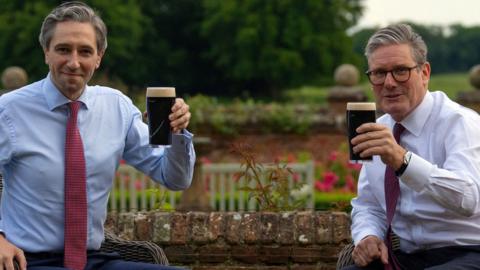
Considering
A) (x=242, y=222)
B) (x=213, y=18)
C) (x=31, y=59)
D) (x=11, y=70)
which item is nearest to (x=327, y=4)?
(x=213, y=18)

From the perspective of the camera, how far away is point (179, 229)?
4.75 metres

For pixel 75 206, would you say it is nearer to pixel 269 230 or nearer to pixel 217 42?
pixel 269 230

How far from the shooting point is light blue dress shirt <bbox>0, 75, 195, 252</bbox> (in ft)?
11.1

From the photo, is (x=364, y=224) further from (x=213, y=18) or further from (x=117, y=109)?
(x=213, y=18)

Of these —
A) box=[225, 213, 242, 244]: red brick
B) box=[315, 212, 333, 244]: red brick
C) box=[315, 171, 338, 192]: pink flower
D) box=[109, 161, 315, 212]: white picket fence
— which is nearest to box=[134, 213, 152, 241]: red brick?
box=[225, 213, 242, 244]: red brick

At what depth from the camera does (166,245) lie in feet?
15.6

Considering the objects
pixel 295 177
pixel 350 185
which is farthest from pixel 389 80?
pixel 350 185

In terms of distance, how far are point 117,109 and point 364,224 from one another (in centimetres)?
103

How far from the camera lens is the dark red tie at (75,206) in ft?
11.1

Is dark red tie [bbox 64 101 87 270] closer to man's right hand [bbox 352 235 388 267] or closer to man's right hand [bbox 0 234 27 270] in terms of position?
man's right hand [bbox 0 234 27 270]

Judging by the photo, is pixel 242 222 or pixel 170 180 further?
pixel 242 222

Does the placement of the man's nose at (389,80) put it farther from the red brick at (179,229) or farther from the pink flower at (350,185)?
the pink flower at (350,185)

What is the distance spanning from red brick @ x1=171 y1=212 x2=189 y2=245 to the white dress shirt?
4.22 ft

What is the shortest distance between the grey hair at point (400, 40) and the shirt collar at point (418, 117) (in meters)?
0.16
